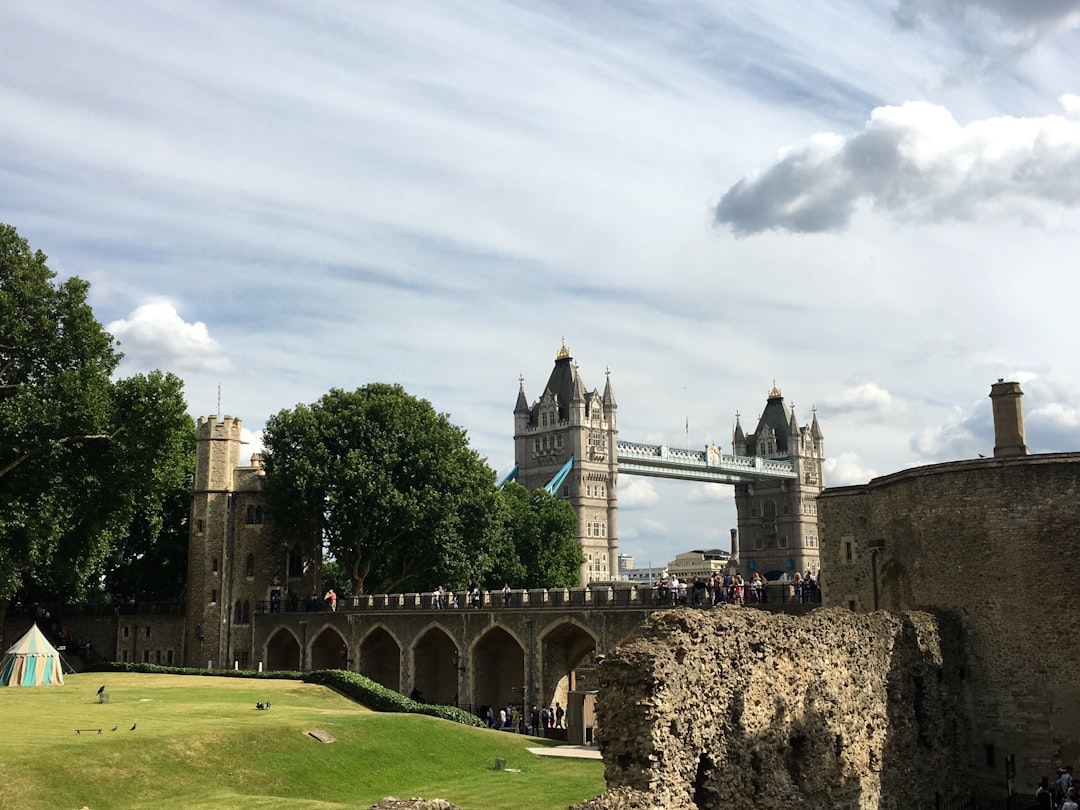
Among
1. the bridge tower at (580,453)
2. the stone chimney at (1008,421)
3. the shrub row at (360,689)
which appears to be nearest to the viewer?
the stone chimney at (1008,421)

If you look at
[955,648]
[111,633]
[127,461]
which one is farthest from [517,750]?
[111,633]

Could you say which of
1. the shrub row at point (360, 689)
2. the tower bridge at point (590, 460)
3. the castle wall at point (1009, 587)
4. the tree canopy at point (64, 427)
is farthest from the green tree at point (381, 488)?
the tower bridge at point (590, 460)

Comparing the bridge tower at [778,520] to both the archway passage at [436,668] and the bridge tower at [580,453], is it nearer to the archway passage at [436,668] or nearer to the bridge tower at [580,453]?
the bridge tower at [580,453]

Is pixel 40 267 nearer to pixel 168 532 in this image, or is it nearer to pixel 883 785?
pixel 168 532

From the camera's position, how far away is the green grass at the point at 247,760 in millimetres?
24656

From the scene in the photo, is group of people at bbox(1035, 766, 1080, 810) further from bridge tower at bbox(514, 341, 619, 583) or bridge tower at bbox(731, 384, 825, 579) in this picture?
bridge tower at bbox(731, 384, 825, 579)

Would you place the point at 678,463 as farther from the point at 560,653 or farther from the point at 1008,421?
the point at 1008,421

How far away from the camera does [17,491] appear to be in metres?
39.9

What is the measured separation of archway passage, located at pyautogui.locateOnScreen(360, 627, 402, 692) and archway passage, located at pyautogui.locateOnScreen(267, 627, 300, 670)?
5085 millimetres

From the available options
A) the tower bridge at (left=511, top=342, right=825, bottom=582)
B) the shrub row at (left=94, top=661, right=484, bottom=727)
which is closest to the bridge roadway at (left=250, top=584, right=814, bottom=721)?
the shrub row at (left=94, top=661, right=484, bottom=727)

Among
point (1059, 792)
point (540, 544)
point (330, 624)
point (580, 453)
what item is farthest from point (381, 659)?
point (580, 453)

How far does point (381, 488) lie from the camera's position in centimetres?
5762

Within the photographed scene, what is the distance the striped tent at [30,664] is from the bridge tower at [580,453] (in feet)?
387

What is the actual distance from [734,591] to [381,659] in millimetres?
25330
